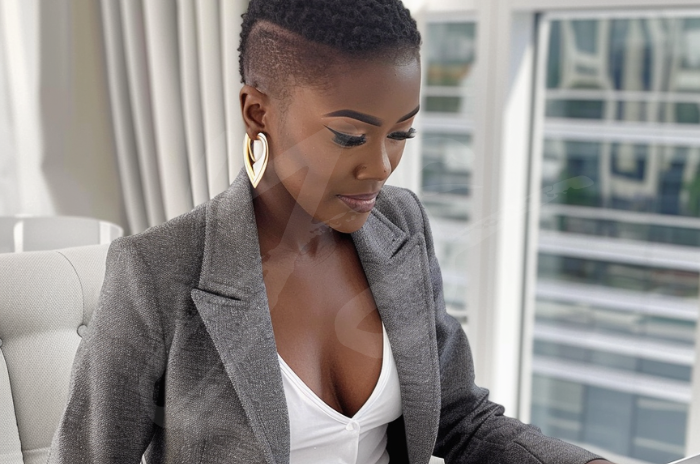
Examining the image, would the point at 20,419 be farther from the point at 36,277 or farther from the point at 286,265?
the point at 286,265

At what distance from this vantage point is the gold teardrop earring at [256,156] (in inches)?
23.7

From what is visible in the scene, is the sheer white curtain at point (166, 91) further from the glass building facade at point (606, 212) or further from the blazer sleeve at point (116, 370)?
the glass building facade at point (606, 212)

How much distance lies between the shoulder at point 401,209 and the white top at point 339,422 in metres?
0.13

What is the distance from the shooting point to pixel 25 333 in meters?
0.92

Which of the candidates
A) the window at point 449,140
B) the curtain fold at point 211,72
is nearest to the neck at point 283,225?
the curtain fold at point 211,72

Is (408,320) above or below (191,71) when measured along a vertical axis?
below

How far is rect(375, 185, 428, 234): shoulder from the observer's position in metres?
0.81

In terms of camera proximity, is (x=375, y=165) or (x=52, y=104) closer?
(x=375, y=165)

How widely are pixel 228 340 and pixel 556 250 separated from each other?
3.87 feet

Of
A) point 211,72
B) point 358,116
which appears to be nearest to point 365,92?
point 358,116

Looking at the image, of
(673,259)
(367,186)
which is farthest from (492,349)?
(367,186)

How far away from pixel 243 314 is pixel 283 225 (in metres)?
0.09

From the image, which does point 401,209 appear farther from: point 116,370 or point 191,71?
point 191,71

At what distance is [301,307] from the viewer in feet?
2.33
